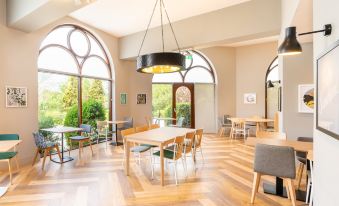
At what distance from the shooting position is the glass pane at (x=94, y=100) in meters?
6.12

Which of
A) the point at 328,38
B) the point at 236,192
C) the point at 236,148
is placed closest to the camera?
the point at 328,38

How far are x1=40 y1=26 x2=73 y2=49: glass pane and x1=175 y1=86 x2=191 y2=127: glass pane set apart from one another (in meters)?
4.54

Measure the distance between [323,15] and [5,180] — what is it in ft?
16.3

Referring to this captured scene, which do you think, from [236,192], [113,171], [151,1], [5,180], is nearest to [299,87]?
[236,192]

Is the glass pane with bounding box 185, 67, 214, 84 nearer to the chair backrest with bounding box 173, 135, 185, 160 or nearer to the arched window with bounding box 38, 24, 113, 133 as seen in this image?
the arched window with bounding box 38, 24, 113, 133

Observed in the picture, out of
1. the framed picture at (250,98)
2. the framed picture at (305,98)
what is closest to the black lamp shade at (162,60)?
the framed picture at (305,98)

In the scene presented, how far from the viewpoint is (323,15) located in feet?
5.31

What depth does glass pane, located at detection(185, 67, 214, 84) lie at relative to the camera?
341 inches

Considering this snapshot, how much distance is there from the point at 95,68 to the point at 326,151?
6.25m

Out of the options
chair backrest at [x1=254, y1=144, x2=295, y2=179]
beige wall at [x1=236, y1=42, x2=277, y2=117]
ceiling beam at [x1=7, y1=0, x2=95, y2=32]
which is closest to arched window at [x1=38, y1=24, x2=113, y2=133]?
ceiling beam at [x1=7, y1=0, x2=95, y2=32]

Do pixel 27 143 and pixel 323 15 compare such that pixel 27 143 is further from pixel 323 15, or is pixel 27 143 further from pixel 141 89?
pixel 323 15

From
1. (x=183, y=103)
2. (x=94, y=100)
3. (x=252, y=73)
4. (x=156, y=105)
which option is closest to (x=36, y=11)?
(x=94, y=100)

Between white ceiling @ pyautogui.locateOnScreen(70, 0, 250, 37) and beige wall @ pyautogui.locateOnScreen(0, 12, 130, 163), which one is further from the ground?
white ceiling @ pyautogui.locateOnScreen(70, 0, 250, 37)

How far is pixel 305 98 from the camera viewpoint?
155 inches
